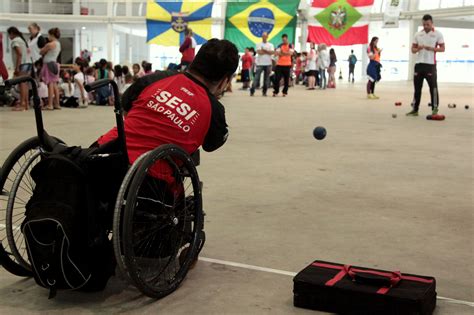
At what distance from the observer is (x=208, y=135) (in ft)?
9.80

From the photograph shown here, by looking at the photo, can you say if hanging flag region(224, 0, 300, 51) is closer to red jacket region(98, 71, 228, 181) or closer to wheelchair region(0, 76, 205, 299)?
red jacket region(98, 71, 228, 181)

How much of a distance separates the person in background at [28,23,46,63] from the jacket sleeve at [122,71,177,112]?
827cm

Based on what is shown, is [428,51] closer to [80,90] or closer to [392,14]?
[80,90]

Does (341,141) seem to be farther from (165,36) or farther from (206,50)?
(165,36)

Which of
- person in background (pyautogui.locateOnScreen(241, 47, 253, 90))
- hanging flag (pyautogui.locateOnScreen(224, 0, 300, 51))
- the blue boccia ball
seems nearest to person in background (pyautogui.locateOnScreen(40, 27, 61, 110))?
the blue boccia ball

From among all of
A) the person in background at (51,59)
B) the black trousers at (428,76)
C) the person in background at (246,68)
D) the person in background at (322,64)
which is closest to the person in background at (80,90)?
the person in background at (51,59)

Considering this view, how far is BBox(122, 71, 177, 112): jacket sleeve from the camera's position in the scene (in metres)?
3.03

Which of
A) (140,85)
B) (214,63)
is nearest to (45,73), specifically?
(140,85)

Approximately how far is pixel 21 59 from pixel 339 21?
16.0m

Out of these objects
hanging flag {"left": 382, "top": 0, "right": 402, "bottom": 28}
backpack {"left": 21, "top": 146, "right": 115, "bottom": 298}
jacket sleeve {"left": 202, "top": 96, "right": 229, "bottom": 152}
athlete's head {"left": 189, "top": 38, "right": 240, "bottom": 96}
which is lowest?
backpack {"left": 21, "top": 146, "right": 115, "bottom": 298}

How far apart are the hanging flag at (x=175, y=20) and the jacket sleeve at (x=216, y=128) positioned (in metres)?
20.0

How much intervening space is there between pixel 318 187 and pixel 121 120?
2.65m

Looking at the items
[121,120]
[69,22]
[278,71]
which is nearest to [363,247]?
[121,120]

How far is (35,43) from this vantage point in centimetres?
1085
